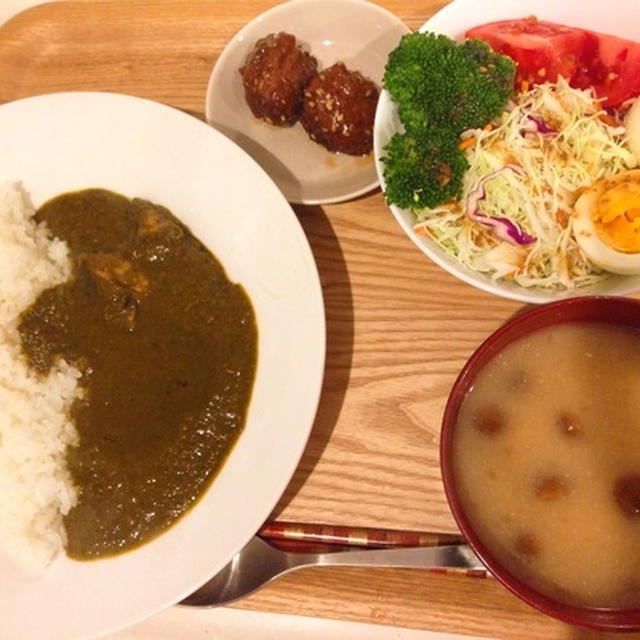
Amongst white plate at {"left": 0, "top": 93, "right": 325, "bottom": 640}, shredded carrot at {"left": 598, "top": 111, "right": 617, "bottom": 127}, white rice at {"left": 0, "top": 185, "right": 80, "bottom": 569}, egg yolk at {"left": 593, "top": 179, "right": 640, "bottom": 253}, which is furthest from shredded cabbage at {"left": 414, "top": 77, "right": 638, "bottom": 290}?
white rice at {"left": 0, "top": 185, "right": 80, "bottom": 569}

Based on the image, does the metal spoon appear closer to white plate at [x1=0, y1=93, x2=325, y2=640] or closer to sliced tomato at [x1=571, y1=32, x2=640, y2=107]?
white plate at [x1=0, y1=93, x2=325, y2=640]

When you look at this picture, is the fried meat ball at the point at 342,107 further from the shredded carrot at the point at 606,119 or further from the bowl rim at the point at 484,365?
the bowl rim at the point at 484,365

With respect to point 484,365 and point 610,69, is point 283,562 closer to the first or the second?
point 484,365

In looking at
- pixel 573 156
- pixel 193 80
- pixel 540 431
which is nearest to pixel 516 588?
pixel 540 431

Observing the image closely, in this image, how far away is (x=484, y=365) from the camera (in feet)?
6.18

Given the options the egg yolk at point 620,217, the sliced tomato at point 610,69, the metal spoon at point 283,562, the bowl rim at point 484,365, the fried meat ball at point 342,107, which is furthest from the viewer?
the fried meat ball at point 342,107

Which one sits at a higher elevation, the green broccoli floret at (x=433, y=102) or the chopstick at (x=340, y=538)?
the green broccoli floret at (x=433, y=102)

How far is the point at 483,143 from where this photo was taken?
224cm

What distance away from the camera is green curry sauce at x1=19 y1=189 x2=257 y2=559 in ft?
7.13

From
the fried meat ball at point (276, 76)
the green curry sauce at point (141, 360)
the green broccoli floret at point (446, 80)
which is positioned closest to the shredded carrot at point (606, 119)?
the green broccoli floret at point (446, 80)

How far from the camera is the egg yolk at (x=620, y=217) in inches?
76.2

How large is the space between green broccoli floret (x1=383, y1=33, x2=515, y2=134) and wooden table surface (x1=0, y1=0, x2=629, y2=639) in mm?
379

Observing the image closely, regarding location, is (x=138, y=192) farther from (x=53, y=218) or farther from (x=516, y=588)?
(x=516, y=588)

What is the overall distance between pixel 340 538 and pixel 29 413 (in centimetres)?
101
